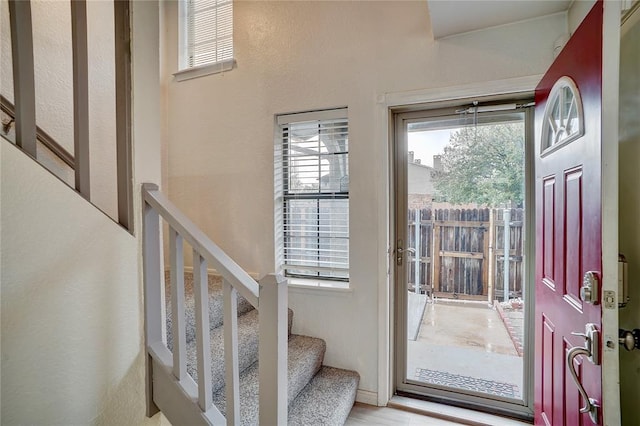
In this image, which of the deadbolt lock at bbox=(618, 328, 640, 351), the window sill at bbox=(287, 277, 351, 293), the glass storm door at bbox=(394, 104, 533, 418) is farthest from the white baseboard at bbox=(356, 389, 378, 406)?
the deadbolt lock at bbox=(618, 328, 640, 351)

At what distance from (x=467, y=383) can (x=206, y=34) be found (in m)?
3.56

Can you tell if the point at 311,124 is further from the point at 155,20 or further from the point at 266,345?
the point at 266,345

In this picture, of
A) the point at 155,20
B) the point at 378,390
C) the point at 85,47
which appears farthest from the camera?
the point at 378,390

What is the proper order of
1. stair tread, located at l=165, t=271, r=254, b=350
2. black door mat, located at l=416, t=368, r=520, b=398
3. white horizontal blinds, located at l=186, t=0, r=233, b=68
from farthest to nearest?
1. white horizontal blinds, located at l=186, t=0, r=233, b=68
2. black door mat, located at l=416, t=368, r=520, b=398
3. stair tread, located at l=165, t=271, r=254, b=350

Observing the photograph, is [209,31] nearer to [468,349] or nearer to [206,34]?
[206,34]

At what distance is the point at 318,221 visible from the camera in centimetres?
242

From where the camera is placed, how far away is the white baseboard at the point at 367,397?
83.7 inches

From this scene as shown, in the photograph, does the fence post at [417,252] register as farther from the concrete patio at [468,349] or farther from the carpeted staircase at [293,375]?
the carpeted staircase at [293,375]

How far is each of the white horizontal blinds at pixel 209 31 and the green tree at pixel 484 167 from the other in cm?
200

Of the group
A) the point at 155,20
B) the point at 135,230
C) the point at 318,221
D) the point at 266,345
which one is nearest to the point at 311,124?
the point at 318,221

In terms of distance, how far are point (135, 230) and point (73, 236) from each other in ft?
0.70

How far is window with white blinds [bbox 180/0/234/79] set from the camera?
2668 millimetres

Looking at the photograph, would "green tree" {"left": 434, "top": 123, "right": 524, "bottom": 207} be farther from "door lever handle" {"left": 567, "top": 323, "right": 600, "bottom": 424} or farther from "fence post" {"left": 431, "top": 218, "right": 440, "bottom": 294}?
"door lever handle" {"left": 567, "top": 323, "right": 600, "bottom": 424}

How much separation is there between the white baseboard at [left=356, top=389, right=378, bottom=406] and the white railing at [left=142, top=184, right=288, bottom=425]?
1.20 meters
